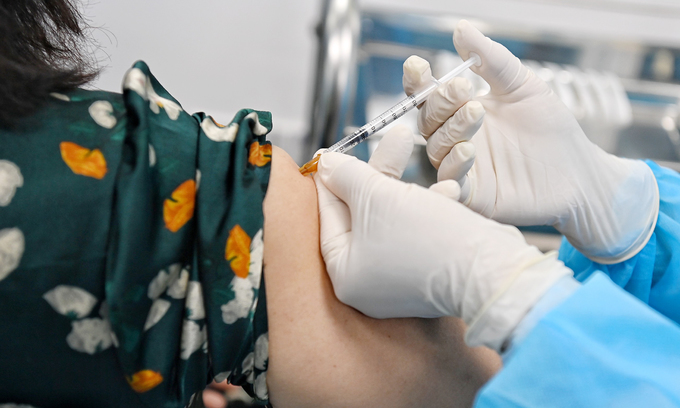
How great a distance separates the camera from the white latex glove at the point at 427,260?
1.71ft

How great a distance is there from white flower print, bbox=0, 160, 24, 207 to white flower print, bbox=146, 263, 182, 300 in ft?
0.56

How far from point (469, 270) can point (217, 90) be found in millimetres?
1858

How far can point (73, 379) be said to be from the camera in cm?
51

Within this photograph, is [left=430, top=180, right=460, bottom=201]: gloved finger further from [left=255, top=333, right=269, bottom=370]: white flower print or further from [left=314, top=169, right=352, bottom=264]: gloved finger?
[left=255, top=333, right=269, bottom=370]: white flower print

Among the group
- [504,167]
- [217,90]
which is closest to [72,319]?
[504,167]

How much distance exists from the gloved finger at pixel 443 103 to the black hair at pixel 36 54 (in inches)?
22.2

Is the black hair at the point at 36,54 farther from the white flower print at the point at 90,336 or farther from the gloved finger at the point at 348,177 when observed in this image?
the gloved finger at the point at 348,177

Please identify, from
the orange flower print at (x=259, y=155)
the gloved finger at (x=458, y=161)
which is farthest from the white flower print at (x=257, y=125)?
the gloved finger at (x=458, y=161)

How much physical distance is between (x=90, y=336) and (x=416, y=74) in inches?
25.8

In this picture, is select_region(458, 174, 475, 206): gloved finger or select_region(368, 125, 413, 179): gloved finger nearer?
select_region(368, 125, 413, 179): gloved finger

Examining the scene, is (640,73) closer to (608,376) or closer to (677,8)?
(677,8)

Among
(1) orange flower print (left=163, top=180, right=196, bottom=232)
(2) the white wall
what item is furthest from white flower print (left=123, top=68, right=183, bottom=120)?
(2) the white wall

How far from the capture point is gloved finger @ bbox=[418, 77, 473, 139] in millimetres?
723

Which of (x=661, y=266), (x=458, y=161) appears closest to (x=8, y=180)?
(x=458, y=161)
